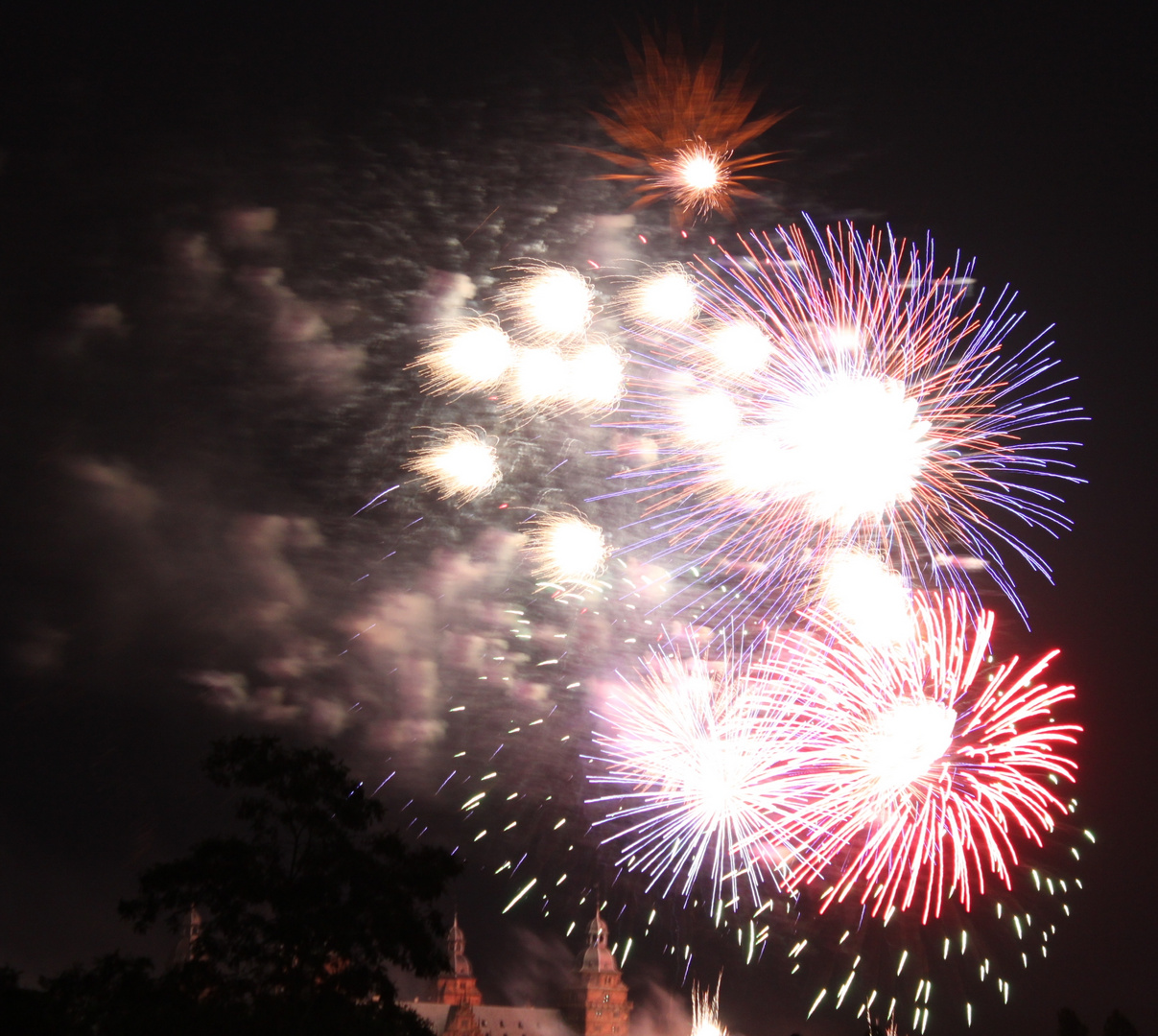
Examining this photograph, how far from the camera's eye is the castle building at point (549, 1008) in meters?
95.7

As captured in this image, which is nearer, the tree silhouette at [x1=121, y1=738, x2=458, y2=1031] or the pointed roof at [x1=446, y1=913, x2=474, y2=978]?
the tree silhouette at [x1=121, y1=738, x2=458, y2=1031]

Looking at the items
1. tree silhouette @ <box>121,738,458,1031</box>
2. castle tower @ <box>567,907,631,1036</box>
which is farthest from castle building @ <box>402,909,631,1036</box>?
tree silhouette @ <box>121,738,458,1031</box>

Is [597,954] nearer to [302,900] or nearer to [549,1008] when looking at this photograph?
[549,1008]

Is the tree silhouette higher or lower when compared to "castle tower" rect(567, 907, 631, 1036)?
lower

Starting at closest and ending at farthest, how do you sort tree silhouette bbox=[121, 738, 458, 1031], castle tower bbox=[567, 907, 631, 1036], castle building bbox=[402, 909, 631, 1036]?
tree silhouette bbox=[121, 738, 458, 1031] → castle building bbox=[402, 909, 631, 1036] → castle tower bbox=[567, 907, 631, 1036]

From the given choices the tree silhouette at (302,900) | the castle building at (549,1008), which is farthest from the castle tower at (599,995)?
the tree silhouette at (302,900)

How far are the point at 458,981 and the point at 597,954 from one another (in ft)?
69.2

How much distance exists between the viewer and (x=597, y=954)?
123438 mm

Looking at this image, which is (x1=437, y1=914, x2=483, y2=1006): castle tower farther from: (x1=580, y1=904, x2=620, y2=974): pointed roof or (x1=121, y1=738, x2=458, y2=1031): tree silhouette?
(x1=121, y1=738, x2=458, y2=1031): tree silhouette

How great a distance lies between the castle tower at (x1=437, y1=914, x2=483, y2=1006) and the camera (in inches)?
4161

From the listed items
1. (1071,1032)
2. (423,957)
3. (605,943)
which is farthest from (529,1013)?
(423,957)

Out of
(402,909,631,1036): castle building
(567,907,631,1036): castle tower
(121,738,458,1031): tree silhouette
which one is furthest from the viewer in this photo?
(567,907,631,1036): castle tower

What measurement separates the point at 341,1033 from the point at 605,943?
113929 millimetres

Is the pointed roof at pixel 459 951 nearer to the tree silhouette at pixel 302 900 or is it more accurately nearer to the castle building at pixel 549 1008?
the castle building at pixel 549 1008
